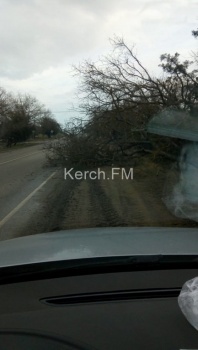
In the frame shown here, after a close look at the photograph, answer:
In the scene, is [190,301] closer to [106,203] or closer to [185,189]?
[185,189]

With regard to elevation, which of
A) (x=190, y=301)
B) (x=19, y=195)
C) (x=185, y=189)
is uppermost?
(x=190, y=301)

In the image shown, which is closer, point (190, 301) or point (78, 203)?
point (190, 301)

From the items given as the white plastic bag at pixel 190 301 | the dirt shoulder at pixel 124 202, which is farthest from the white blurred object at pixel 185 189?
the white plastic bag at pixel 190 301

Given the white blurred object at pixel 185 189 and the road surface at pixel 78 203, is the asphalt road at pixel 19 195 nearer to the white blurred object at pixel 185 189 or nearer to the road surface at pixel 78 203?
the road surface at pixel 78 203

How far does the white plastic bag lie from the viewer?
1826 mm

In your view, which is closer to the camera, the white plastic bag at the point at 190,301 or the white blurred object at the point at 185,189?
the white plastic bag at the point at 190,301

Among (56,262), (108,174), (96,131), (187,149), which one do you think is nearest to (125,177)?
(108,174)

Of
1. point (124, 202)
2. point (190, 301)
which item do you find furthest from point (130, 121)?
point (190, 301)

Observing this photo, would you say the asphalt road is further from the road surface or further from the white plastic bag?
the white plastic bag

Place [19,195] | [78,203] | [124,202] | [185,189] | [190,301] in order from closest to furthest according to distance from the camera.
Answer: [190,301], [185,189], [78,203], [124,202], [19,195]

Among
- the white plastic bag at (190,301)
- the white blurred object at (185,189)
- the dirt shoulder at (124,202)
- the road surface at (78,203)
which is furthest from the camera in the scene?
the white blurred object at (185,189)

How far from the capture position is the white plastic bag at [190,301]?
1826 mm

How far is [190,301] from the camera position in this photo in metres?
1.87

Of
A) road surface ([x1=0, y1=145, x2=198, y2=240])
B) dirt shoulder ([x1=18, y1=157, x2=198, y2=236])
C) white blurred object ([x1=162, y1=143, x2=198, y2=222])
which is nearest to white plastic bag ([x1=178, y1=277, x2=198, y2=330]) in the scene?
road surface ([x1=0, y1=145, x2=198, y2=240])
